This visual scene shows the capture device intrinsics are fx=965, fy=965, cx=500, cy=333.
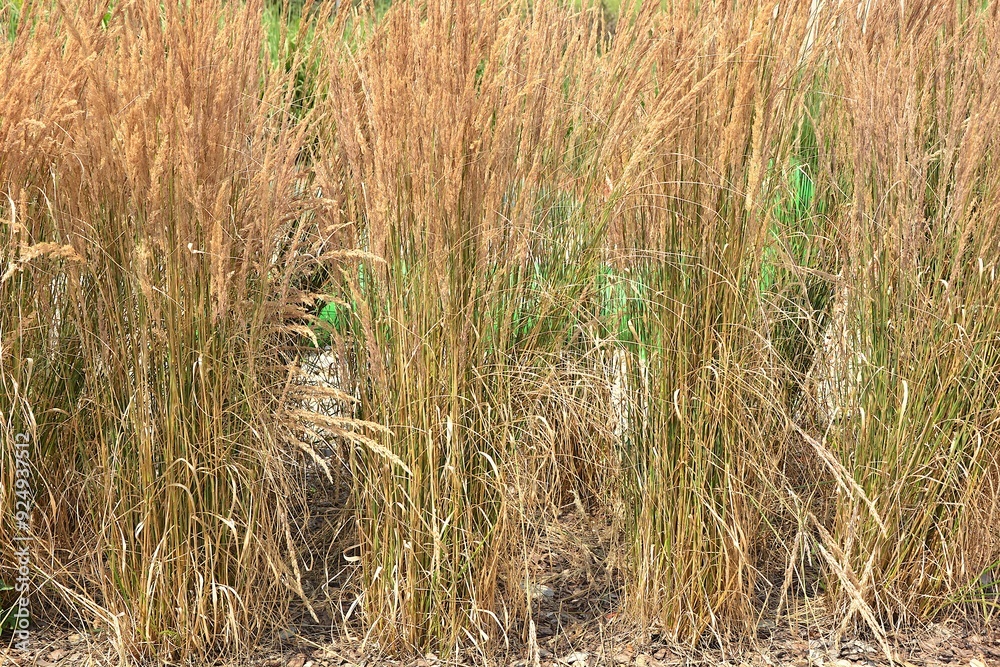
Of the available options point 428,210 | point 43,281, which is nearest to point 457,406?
point 428,210

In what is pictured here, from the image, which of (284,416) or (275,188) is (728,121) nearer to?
(275,188)

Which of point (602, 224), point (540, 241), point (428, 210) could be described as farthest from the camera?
point (540, 241)

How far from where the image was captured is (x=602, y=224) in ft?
7.15

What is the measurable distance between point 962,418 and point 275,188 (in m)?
1.62

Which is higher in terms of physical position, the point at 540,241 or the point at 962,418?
the point at 540,241

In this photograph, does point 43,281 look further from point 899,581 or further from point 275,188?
point 899,581

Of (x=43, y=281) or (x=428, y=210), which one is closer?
(x=428, y=210)

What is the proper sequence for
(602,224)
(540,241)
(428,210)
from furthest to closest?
(540,241)
(602,224)
(428,210)

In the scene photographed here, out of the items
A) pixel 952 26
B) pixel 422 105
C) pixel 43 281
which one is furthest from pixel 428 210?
pixel 952 26

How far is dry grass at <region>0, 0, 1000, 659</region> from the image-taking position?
2.01m

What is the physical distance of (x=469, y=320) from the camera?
2.05m

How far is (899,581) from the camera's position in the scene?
2.28 metres

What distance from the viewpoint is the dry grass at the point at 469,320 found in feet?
6.59

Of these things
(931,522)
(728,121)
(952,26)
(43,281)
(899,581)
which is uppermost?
(952,26)
